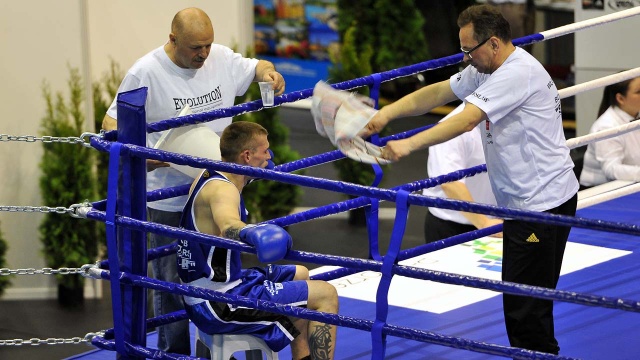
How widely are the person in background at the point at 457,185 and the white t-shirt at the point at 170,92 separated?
128 cm

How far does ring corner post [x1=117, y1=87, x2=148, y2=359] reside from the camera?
336cm

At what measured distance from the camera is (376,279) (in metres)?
5.18

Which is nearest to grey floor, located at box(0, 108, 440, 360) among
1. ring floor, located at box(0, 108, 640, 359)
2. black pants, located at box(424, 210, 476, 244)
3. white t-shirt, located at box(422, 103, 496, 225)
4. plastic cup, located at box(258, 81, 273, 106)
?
ring floor, located at box(0, 108, 640, 359)

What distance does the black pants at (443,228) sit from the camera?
561 centimetres

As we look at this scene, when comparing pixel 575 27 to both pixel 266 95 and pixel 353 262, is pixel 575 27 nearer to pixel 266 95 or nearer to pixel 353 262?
pixel 266 95

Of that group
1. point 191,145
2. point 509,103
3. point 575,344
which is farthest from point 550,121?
point 191,145

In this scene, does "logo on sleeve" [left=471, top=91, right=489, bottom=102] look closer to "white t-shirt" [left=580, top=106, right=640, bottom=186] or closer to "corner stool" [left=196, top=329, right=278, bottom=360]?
"corner stool" [left=196, top=329, right=278, bottom=360]

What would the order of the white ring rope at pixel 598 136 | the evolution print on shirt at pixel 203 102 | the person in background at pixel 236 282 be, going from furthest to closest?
the white ring rope at pixel 598 136 < the evolution print on shirt at pixel 203 102 < the person in background at pixel 236 282

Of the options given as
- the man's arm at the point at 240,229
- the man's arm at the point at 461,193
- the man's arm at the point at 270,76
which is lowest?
the man's arm at the point at 461,193

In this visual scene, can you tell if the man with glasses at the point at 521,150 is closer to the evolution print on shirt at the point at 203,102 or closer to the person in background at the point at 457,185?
the evolution print on shirt at the point at 203,102

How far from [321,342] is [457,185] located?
2047 millimetres

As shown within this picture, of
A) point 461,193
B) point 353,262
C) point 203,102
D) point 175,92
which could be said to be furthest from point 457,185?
point 353,262

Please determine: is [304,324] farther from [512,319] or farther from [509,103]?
[509,103]

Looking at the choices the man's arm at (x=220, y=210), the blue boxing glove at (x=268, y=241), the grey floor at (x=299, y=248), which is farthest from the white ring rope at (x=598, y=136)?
the grey floor at (x=299, y=248)
